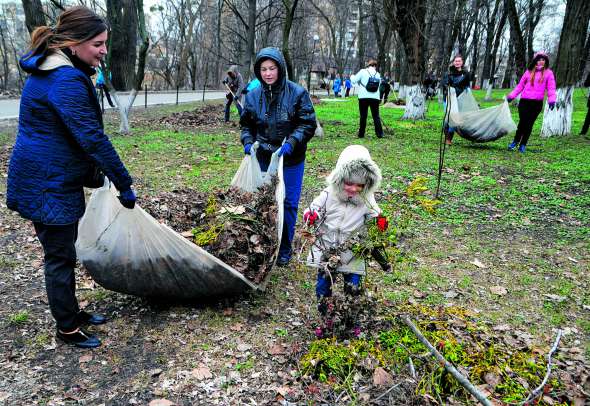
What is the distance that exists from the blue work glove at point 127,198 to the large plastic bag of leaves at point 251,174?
1.14 metres

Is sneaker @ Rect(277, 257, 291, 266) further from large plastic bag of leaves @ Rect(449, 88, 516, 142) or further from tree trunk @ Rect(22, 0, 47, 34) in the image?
tree trunk @ Rect(22, 0, 47, 34)

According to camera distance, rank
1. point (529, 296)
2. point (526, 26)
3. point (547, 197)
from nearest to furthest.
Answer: point (529, 296) < point (547, 197) < point (526, 26)

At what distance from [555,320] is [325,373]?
5.83 ft

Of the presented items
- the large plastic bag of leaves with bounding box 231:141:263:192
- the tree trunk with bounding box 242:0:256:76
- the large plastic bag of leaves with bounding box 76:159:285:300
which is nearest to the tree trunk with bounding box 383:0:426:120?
the tree trunk with bounding box 242:0:256:76

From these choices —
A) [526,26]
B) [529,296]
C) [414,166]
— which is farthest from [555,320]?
[526,26]

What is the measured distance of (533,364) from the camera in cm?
233

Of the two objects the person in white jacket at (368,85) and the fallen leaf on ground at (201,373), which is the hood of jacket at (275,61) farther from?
the person in white jacket at (368,85)

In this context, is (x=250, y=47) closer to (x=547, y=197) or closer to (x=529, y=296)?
(x=547, y=197)

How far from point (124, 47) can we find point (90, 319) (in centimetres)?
2148

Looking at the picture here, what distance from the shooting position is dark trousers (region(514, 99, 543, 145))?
737cm

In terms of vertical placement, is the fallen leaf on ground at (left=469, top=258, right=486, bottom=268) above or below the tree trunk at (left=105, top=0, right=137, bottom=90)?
below

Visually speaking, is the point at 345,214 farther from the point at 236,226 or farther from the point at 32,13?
the point at 32,13

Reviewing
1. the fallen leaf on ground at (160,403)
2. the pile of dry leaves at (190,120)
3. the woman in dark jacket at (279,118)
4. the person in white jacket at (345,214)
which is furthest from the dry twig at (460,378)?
the pile of dry leaves at (190,120)

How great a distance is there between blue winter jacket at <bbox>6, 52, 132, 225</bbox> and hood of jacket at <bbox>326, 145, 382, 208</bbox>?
1214 millimetres
